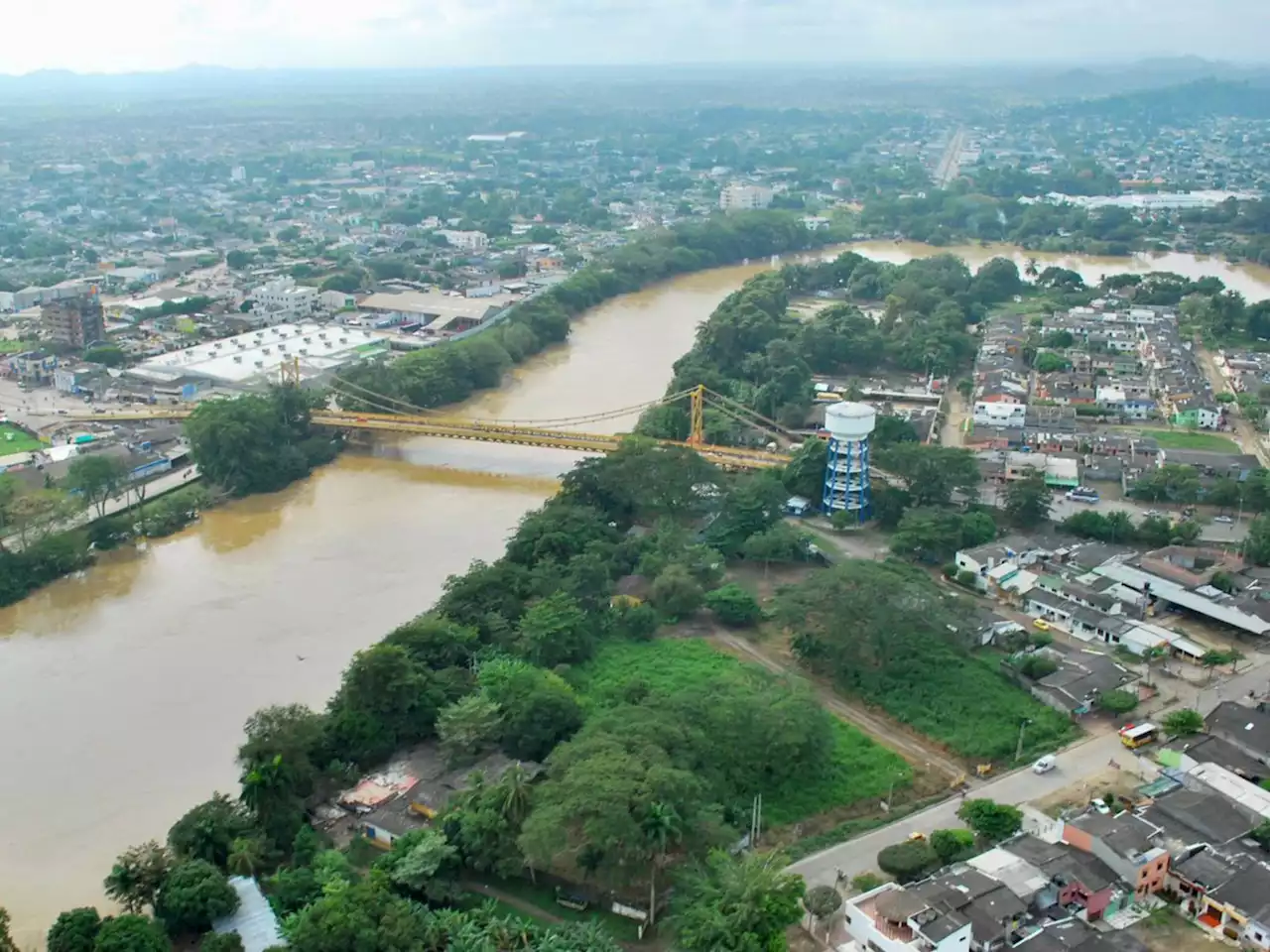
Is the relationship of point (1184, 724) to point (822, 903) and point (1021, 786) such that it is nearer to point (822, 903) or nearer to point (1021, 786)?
point (1021, 786)

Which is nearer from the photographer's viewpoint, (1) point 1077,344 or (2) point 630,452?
(2) point 630,452

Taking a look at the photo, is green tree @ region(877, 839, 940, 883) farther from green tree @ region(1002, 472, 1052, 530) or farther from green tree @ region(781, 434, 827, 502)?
green tree @ region(781, 434, 827, 502)

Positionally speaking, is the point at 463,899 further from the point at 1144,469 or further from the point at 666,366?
the point at 666,366

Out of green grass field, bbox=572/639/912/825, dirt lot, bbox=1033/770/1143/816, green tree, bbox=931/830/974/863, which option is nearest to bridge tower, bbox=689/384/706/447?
green grass field, bbox=572/639/912/825

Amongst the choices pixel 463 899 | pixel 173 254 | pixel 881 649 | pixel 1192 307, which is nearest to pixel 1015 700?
pixel 881 649

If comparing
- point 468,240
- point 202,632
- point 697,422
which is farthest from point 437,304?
point 202,632
